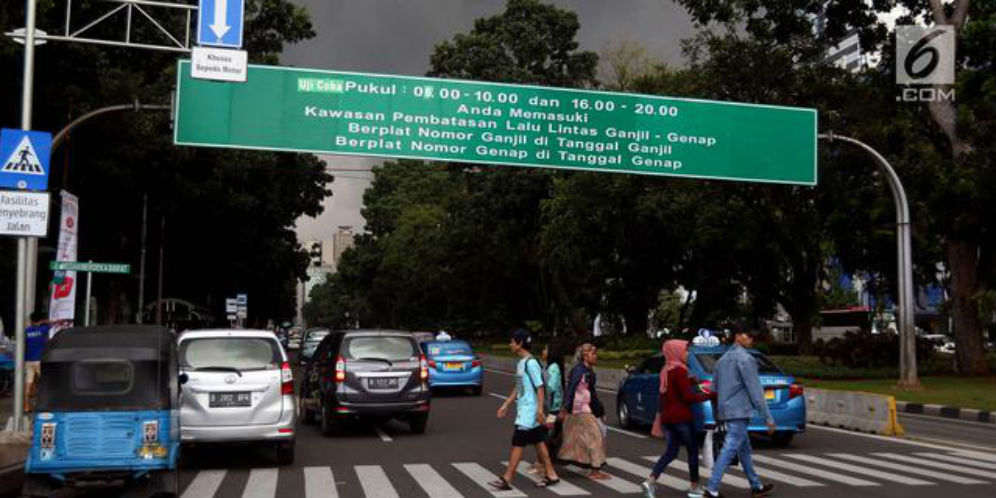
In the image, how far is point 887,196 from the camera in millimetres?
30844

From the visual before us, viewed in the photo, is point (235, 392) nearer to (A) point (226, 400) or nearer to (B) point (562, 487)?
(A) point (226, 400)

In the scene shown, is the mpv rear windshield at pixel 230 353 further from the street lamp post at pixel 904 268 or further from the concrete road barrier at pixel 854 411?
the street lamp post at pixel 904 268

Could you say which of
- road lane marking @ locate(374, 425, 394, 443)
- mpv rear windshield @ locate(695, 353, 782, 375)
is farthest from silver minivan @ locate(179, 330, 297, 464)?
mpv rear windshield @ locate(695, 353, 782, 375)

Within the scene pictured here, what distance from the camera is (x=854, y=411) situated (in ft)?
57.4

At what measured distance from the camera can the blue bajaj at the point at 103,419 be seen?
9.09 meters

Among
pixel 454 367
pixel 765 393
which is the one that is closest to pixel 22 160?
pixel 765 393

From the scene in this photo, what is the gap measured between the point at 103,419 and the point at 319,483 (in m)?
2.49

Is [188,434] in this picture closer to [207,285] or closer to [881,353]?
[881,353]

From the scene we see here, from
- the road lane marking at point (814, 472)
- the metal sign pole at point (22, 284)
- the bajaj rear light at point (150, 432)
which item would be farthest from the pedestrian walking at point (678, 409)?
the metal sign pole at point (22, 284)

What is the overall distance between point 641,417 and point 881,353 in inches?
843

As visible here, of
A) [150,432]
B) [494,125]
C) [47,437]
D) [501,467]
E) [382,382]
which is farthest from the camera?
[494,125]

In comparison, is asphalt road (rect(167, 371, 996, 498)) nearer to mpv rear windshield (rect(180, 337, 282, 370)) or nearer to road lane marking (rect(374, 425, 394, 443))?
road lane marking (rect(374, 425, 394, 443))

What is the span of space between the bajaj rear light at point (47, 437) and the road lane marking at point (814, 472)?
725cm

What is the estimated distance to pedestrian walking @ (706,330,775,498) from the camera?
362 inches
